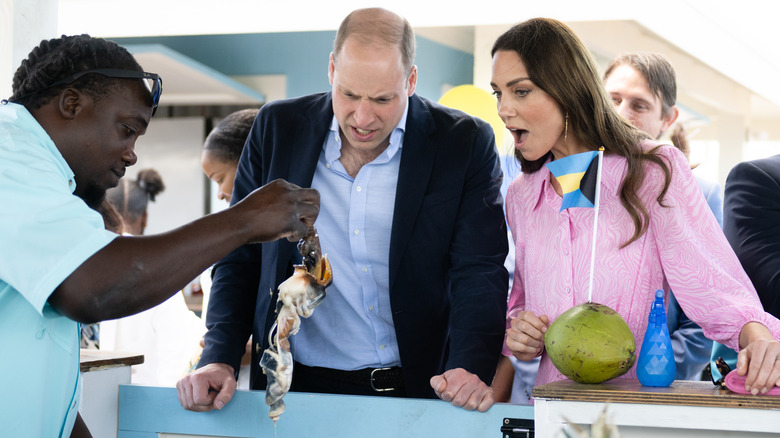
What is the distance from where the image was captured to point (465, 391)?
1706 millimetres

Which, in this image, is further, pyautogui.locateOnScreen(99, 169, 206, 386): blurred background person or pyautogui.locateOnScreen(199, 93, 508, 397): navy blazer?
pyautogui.locateOnScreen(99, 169, 206, 386): blurred background person

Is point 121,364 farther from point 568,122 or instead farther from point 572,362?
point 568,122

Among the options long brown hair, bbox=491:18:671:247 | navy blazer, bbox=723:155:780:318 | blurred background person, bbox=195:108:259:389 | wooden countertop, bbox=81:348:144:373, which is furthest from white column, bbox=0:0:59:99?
navy blazer, bbox=723:155:780:318

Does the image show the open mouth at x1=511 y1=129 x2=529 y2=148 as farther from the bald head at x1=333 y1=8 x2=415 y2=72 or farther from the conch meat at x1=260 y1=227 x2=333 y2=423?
the conch meat at x1=260 y1=227 x2=333 y2=423

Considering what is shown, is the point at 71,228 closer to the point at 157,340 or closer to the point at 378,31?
the point at 378,31

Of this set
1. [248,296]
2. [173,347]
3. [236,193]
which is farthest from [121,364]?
[173,347]

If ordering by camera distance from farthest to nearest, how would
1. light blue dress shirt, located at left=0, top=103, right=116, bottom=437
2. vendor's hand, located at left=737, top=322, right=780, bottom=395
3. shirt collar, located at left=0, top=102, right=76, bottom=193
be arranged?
vendor's hand, located at left=737, top=322, right=780, bottom=395 < shirt collar, located at left=0, top=102, right=76, bottom=193 < light blue dress shirt, located at left=0, top=103, right=116, bottom=437

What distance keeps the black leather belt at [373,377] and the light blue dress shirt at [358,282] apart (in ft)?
0.05

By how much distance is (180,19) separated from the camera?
4.93m

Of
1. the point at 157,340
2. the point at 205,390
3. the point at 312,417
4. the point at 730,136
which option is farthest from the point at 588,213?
the point at 730,136

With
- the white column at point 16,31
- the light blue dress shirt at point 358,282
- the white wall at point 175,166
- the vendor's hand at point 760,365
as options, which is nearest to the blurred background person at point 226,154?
the white column at point 16,31

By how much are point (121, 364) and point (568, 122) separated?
4.00ft

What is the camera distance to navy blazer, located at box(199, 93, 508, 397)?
6.63 feet

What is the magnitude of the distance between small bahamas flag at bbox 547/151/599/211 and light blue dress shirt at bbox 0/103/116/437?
101cm
